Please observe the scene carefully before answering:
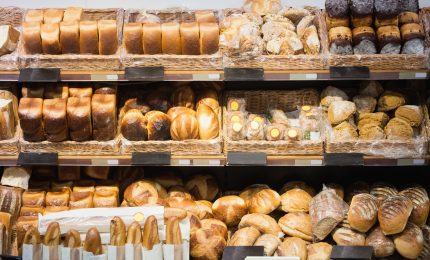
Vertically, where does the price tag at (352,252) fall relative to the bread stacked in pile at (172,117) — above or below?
below

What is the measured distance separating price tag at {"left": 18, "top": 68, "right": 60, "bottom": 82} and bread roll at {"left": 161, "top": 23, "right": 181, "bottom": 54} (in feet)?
2.13

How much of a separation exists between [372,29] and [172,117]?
131cm

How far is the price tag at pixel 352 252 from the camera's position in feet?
10.7

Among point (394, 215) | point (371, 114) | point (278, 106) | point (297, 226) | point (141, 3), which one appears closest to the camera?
point (394, 215)

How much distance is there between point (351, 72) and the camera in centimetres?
340

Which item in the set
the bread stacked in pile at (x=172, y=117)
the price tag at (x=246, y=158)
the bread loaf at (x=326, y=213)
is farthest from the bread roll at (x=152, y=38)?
the bread loaf at (x=326, y=213)

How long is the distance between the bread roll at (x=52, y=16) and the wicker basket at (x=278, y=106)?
1.15m

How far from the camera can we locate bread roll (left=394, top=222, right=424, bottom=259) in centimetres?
329

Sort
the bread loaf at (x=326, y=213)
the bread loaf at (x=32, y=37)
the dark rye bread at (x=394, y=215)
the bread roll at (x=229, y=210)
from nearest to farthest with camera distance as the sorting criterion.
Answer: the dark rye bread at (x=394, y=215) < the bread loaf at (x=326, y=213) < the bread loaf at (x=32, y=37) < the bread roll at (x=229, y=210)

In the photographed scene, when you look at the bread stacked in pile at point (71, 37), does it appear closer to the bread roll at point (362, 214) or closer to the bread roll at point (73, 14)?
the bread roll at point (73, 14)

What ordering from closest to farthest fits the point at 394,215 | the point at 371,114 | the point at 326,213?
the point at 394,215
the point at 326,213
the point at 371,114

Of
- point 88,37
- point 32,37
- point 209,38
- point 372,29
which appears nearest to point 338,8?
point 372,29

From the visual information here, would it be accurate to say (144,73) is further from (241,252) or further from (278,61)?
(241,252)

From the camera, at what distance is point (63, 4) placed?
397 centimetres
